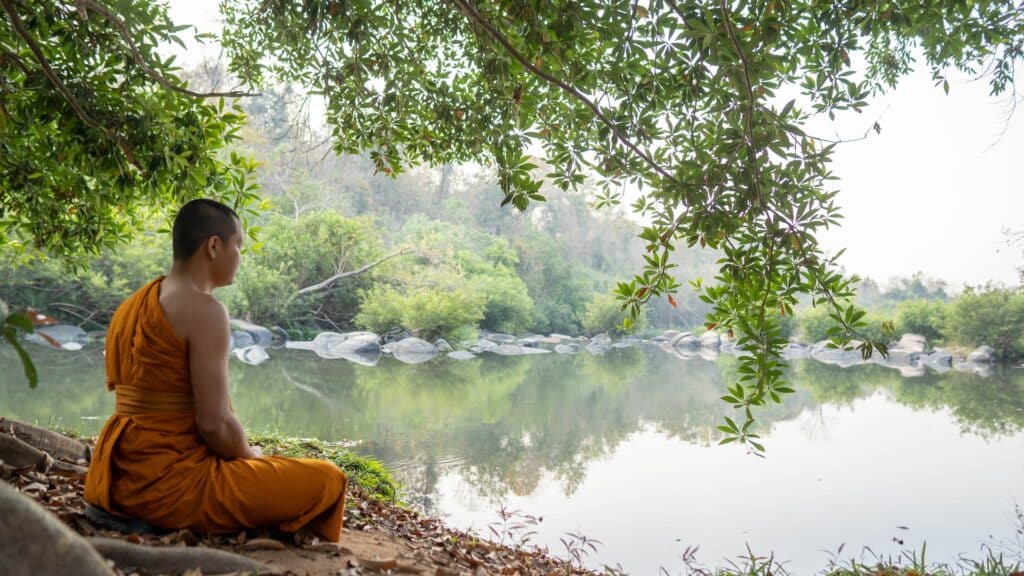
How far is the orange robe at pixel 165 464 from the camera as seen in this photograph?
85.7 inches

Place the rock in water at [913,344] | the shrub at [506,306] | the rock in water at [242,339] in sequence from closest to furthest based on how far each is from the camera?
the rock in water at [242,339], the rock in water at [913,344], the shrub at [506,306]

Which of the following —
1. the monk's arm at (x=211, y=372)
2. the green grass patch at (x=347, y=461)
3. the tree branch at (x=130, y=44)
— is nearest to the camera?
the monk's arm at (x=211, y=372)

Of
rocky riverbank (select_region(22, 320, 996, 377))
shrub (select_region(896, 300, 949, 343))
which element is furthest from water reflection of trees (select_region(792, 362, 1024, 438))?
shrub (select_region(896, 300, 949, 343))

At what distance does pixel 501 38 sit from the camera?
97.0 inches

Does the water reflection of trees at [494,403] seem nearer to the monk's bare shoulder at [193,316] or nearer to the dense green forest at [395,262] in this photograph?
the dense green forest at [395,262]

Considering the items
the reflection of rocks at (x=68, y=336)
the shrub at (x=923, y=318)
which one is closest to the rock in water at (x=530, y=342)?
the shrub at (x=923, y=318)

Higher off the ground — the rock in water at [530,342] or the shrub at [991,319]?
the shrub at [991,319]

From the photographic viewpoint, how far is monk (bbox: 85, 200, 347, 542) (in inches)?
85.7

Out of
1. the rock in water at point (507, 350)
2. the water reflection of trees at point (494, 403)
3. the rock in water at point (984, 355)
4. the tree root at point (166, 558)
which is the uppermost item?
the tree root at point (166, 558)

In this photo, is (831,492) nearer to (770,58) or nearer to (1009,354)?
(770,58)

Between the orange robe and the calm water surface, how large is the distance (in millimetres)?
2914

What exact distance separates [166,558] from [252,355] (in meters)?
14.0

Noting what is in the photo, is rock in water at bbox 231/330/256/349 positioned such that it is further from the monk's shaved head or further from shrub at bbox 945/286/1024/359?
shrub at bbox 945/286/1024/359

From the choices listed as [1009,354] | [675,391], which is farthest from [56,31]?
[1009,354]
